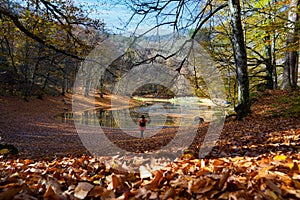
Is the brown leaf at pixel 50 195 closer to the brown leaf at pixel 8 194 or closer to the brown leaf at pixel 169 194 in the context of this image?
the brown leaf at pixel 8 194

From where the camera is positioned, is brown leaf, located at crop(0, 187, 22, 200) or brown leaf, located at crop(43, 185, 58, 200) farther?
brown leaf, located at crop(43, 185, 58, 200)

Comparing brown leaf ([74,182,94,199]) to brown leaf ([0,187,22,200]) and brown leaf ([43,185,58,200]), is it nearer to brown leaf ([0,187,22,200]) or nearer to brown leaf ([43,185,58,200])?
brown leaf ([43,185,58,200])

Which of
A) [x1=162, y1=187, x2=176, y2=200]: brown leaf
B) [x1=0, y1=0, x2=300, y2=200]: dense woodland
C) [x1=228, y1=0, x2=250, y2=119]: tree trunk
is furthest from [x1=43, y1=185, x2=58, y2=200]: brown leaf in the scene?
[x1=228, y1=0, x2=250, y2=119]: tree trunk

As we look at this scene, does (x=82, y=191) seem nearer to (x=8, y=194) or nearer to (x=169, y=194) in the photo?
(x=8, y=194)

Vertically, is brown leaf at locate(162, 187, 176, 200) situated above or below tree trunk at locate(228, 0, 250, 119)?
below

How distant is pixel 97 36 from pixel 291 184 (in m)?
7.87

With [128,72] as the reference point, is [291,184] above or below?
below

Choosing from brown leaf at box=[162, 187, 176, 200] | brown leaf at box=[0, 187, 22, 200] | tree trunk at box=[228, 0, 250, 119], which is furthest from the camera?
tree trunk at box=[228, 0, 250, 119]

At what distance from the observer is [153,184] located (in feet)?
5.60

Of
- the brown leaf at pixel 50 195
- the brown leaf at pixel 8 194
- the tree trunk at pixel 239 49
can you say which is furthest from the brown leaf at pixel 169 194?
the tree trunk at pixel 239 49

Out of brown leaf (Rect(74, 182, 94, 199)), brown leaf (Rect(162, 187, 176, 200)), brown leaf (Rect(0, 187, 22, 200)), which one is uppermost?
brown leaf (Rect(0, 187, 22, 200))

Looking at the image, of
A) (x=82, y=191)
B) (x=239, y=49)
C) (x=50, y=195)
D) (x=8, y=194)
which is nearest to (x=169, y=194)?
(x=82, y=191)

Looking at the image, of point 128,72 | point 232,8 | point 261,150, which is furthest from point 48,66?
point 261,150

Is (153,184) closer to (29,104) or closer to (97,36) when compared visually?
(97,36)
